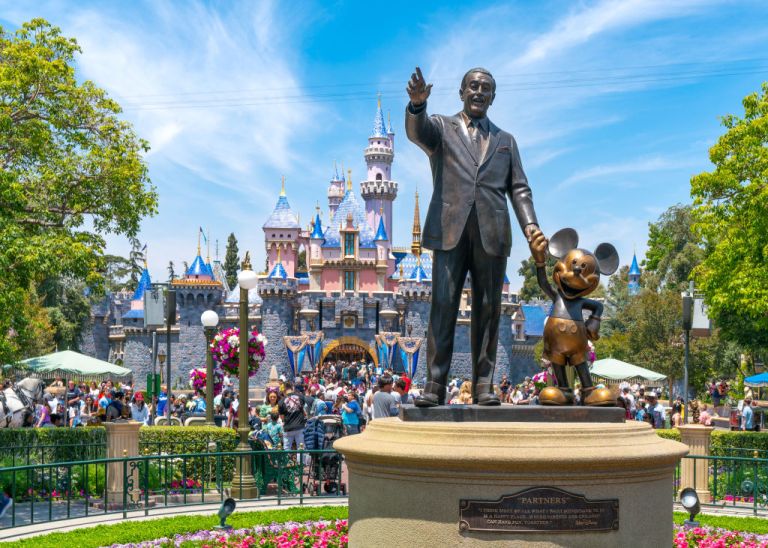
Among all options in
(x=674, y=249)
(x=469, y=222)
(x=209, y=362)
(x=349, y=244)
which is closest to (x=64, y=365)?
(x=209, y=362)

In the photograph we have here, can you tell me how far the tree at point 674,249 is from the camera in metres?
42.7

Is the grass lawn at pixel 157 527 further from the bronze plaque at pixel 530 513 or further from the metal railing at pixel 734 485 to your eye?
the metal railing at pixel 734 485

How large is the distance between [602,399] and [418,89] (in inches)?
92.4

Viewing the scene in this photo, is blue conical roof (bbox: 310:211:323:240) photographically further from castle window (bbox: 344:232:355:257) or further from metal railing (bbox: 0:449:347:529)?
metal railing (bbox: 0:449:347:529)

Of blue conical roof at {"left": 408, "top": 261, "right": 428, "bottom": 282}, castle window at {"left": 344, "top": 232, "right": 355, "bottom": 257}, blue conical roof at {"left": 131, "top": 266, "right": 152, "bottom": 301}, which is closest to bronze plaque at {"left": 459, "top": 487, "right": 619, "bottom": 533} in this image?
blue conical roof at {"left": 408, "top": 261, "right": 428, "bottom": 282}

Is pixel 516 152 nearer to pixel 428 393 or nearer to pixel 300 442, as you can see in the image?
pixel 428 393

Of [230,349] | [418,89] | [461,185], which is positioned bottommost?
[230,349]

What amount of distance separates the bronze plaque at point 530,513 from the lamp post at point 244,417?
5.74 m

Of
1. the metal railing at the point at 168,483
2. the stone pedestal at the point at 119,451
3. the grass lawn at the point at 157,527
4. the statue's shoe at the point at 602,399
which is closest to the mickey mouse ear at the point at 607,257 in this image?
the statue's shoe at the point at 602,399

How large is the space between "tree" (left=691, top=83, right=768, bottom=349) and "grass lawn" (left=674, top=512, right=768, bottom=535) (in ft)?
32.8

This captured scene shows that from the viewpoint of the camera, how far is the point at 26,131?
15.4 meters

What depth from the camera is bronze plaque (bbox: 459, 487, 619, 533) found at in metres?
4.66

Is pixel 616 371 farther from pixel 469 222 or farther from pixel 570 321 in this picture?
pixel 469 222

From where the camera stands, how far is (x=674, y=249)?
45656 mm
